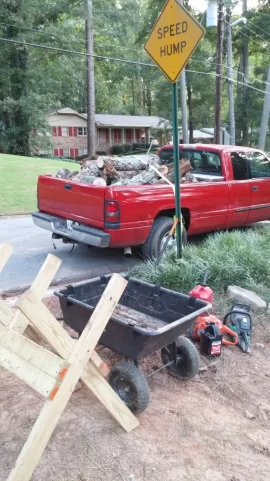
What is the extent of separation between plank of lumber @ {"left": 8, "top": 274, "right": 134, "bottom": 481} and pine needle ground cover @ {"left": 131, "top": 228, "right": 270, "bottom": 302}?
8.04 ft

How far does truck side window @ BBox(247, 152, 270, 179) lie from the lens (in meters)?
7.28

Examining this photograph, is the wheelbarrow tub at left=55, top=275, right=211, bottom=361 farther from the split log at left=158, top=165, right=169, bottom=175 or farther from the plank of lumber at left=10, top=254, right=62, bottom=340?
the split log at left=158, top=165, right=169, bottom=175

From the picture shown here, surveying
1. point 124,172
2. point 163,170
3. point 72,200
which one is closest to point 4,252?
point 72,200

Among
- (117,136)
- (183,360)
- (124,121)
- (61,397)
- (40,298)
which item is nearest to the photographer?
(61,397)

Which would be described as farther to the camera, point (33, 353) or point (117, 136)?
point (117, 136)

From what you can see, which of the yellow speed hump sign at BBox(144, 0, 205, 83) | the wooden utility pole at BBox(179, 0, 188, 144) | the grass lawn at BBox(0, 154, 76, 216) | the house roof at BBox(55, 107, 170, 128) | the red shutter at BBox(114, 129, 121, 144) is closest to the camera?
the yellow speed hump sign at BBox(144, 0, 205, 83)

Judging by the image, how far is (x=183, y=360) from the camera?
3.18m

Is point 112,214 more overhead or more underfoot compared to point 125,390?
more overhead

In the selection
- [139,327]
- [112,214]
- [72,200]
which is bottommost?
[139,327]

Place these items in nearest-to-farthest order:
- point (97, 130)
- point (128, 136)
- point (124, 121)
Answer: point (97, 130)
point (124, 121)
point (128, 136)

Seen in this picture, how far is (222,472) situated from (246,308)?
199 cm

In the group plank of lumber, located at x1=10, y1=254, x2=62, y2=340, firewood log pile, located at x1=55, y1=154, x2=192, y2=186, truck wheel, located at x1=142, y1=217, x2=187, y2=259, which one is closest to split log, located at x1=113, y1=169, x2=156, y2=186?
firewood log pile, located at x1=55, y1=154, x2=192, y2=186

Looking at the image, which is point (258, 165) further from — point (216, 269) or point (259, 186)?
point (216, 269)

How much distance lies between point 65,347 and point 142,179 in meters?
4.01
